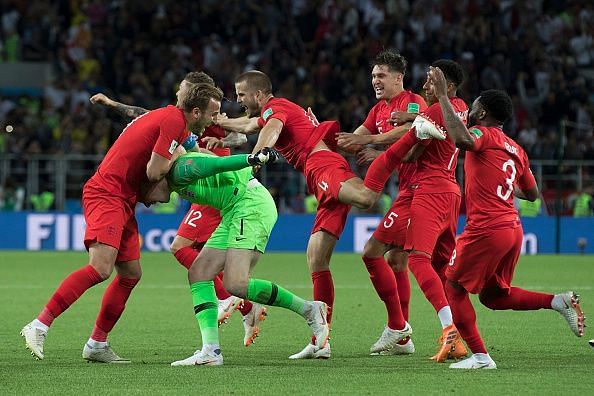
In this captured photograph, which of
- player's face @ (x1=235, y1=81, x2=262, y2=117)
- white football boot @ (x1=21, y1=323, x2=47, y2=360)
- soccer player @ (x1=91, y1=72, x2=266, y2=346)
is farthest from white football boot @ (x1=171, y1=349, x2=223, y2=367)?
player's face @ (x1=235, y1=81, x2=262, y2=117)

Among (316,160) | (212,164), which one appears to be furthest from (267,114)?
(212,164)

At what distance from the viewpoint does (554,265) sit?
732 inches

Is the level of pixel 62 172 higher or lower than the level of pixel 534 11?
lower

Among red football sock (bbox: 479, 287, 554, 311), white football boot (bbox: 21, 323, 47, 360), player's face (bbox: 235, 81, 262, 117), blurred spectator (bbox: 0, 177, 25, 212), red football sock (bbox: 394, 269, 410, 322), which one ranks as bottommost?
blurred spectator (bbox: 0, 177, 25, 212)

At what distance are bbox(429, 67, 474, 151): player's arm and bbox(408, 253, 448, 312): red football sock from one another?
4.34 ft

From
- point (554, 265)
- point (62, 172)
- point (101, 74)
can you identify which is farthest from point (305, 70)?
point (554, 265)

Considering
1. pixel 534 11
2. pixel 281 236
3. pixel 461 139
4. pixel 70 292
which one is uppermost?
pixel 534 11

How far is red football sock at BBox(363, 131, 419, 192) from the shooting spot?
8266mm

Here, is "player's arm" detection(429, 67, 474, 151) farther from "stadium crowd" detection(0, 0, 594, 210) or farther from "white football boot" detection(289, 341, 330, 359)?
"stadium crowd" detection(0, 0, 594, 210)

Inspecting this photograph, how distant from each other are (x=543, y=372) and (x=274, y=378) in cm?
173

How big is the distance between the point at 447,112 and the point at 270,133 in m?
1.74

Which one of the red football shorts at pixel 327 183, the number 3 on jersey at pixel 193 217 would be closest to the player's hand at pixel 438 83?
the red football shorts at pixel 327 183

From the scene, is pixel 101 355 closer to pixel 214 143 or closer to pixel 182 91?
pixel 182 91

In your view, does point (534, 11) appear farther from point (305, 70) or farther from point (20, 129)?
point (20, 129)
